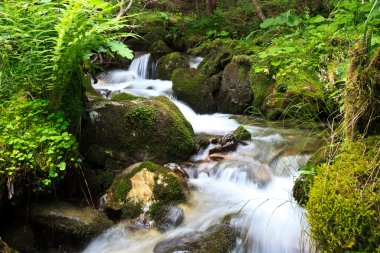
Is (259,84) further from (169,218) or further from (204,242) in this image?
(204,242)

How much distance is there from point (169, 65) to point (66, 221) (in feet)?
22.4

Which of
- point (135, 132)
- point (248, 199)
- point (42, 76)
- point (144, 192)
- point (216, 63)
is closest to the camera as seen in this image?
point (42, 76)

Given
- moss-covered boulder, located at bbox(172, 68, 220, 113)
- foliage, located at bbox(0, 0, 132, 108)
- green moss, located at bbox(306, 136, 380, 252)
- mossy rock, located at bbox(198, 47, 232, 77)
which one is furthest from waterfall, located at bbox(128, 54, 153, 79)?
green moss, located at bbox(306, 136, 380, 252)

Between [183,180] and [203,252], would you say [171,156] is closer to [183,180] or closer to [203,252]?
[183,180]

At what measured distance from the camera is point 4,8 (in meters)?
3.55

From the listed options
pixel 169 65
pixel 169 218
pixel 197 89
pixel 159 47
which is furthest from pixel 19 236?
pixel 159 47

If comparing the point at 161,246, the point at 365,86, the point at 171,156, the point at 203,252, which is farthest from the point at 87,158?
the point at 365,86

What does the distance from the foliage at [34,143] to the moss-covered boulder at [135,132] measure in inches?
40.8

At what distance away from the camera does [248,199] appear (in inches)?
162

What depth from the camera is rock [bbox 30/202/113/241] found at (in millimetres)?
3389

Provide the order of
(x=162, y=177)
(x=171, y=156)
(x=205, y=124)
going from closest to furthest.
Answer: (x=162, y=177) → (x=171, y=156) → (x=205, y=124)

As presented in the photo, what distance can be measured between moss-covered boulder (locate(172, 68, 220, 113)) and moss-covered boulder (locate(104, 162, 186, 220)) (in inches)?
153

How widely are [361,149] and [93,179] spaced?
10.7 ft

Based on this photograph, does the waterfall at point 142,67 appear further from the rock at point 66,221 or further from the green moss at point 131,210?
the rock at point 66,221
